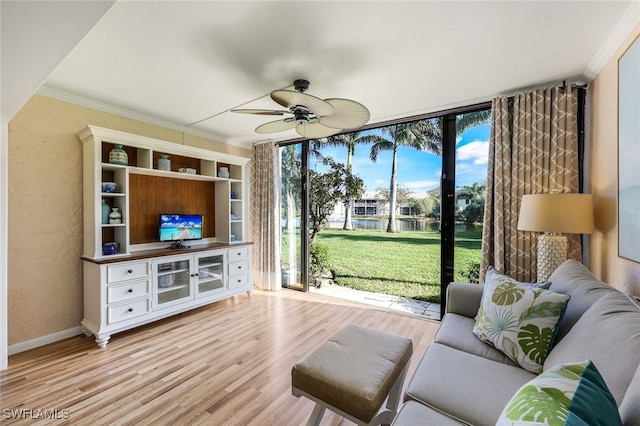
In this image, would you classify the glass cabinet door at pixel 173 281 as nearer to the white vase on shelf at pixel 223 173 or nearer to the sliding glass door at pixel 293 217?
the white vase on shelf at pixel 223 173

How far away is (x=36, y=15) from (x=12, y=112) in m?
1.55

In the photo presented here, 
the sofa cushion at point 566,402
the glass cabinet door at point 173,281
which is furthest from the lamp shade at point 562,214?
the glass cabinet door at point 173,281

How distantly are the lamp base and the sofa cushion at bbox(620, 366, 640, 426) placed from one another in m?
1.63

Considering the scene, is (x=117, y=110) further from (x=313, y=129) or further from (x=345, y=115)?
(x=345, y=115)

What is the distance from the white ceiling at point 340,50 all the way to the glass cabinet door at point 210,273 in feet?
6.22

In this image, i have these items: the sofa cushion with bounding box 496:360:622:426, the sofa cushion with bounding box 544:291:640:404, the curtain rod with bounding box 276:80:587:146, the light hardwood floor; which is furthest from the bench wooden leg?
the curtain rod with bounding box 276:80:587:146

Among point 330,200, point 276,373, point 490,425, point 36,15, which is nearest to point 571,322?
point 490,425

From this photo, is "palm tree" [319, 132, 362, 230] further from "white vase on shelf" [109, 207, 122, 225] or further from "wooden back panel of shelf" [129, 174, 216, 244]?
"white vase on shelf" [109, 207, 122, 225]

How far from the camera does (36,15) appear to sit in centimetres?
98

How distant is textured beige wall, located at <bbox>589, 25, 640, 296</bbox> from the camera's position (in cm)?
170

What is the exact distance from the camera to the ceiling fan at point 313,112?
5.68 ft

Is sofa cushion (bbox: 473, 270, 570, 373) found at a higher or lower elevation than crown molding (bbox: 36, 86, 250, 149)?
lower

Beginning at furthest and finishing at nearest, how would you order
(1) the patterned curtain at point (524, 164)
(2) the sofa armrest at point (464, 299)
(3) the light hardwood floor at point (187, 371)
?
(1) the patterned curtain at point (524, 164) < (2) the sofa armrest at point (464, 299) < (3) the light hardwood floor at point (187, 371)

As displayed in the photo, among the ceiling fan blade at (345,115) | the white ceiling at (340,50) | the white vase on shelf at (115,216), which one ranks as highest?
the white ceiling at (340,50)
